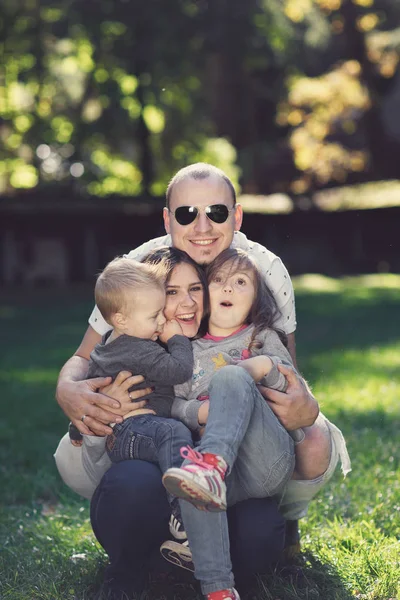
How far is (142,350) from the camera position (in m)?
3.84

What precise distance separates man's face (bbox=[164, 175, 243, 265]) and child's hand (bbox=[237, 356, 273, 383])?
59 centimetres

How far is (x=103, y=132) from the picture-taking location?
24.1m

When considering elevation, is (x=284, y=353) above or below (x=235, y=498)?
above

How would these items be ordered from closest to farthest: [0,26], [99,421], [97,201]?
1. [99,421]
2. [97,201]
3. [0,26]

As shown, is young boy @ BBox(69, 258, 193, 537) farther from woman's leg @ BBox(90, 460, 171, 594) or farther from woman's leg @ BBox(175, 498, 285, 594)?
woman's leg @ BBox(175, 498, 285, 594)

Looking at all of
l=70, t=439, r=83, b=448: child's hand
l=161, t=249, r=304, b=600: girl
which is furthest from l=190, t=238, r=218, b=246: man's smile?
l=70, t=439, r=83, b=448: child's hand

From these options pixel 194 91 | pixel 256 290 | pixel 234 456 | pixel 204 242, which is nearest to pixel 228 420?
pixel 234 456

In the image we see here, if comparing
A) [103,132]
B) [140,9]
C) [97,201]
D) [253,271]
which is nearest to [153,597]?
[253,271]

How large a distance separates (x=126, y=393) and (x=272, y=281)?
0.89 meters

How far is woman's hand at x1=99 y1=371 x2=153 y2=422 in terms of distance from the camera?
3805 mm

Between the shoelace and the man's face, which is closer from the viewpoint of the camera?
the shoelace

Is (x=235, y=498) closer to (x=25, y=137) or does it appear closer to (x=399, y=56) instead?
(x=25, y=137)

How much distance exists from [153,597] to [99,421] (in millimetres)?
721

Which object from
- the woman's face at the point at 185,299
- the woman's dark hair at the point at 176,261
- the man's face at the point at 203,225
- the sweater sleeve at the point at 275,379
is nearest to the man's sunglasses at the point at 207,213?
the man's face at the point at 203,225
